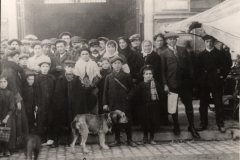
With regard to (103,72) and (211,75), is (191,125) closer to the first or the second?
(211,75)

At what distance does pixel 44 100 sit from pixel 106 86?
966 millimetres

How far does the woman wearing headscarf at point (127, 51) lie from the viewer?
234 inches

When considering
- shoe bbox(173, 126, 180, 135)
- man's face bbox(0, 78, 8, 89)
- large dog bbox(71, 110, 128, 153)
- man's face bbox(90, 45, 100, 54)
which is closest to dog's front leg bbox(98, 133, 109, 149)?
large dog bbox(71, 110, 128, 153)

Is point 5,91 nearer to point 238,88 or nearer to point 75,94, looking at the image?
point 75,94

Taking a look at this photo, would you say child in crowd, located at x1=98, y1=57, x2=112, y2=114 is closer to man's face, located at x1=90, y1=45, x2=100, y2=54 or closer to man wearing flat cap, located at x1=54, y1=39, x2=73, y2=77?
man's face, located at x1=90, y1=45, x2=100, y2=54

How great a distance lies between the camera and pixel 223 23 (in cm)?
531

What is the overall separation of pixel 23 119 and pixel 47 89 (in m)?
0.57

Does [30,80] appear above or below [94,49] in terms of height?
below

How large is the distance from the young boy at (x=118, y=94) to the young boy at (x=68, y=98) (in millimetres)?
386

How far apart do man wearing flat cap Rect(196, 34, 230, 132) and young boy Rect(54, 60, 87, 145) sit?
1.94 m

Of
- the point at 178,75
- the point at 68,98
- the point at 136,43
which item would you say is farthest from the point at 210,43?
the point at 68,98

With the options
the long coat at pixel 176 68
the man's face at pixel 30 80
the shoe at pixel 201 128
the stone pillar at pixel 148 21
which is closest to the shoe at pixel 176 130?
the shoe at pixel 201 128

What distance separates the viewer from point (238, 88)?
20.9ft

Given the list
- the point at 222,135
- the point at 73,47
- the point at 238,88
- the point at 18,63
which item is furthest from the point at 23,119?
the point at 238,88
